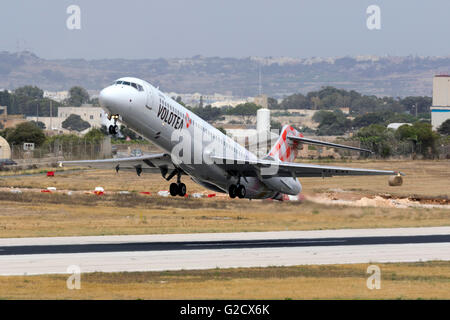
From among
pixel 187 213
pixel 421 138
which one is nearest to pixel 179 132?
pixel 187 213

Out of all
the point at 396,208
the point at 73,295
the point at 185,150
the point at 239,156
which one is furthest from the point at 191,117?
the point at 396,208

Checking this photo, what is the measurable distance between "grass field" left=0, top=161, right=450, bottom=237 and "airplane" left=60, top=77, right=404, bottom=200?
2.67m

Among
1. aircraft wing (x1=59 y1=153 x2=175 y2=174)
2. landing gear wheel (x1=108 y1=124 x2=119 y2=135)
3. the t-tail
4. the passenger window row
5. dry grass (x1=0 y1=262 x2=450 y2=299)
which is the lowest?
dry grass (x1=0 y1=262 x2=450 y2=299)

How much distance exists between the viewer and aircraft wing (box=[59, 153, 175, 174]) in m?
47.6

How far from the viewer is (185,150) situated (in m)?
43.2

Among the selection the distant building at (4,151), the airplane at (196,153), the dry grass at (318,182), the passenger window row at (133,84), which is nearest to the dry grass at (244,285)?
the airplane at (196,153)

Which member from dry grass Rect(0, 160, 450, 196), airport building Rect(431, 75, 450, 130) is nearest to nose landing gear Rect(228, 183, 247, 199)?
dry grass Rect(0, 160, 450, 196)

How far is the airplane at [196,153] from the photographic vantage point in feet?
128

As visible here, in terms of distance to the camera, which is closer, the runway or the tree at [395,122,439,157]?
the runway

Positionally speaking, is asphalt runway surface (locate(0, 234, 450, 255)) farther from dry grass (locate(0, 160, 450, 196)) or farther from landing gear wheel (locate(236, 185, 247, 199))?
dry grass (locate(0, 160, 450, 196))

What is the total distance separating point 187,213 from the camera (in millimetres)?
59406

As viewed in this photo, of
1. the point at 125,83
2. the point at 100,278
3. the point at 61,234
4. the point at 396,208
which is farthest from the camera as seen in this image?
the point at 396,208
